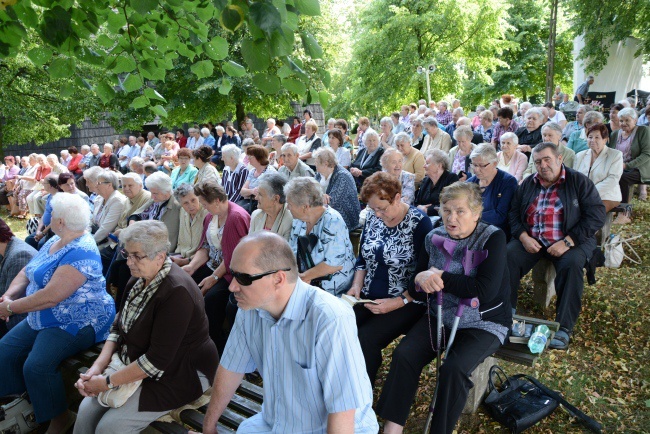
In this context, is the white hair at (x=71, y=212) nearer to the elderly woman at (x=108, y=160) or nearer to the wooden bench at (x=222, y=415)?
the wooden bench at (x=222, y=415)

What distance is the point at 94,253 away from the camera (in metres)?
3.55

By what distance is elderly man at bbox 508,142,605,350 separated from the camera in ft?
12.9

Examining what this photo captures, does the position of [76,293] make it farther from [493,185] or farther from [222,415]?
[493,185]

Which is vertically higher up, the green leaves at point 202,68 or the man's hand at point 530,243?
the green leaves at point 202,68

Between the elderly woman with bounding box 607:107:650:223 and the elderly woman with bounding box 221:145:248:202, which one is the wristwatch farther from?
the elderly woman with bounding box 607:107:650:223

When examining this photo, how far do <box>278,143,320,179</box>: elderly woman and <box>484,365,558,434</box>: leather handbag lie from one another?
3757 millimetres

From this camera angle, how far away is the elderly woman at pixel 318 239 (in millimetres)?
3691

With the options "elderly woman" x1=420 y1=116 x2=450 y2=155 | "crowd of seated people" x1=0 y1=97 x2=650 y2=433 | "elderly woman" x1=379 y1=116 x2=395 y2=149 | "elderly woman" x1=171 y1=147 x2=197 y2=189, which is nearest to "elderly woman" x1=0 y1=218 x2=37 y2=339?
"crowd of seated people" x1=0 y1=97 x2=650 y2=433

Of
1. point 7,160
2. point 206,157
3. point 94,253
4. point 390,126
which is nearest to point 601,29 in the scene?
point 390,126

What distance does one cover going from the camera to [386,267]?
3.62 meters

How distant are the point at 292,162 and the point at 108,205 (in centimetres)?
233

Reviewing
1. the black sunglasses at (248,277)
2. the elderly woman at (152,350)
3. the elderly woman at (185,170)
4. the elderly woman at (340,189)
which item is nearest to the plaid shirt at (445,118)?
the elderly woman at (185,170)

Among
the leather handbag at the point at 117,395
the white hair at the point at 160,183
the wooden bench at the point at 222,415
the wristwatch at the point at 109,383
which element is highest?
the white hair at the point at 160,183

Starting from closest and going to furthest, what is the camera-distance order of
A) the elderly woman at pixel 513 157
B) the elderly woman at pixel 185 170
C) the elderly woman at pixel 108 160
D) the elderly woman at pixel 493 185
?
the elderly woman at pixel 493 185, the elderly woman at pixel 513 157, the elderly woman at pixel 185 170, the elderly woman at pixel 108 160
